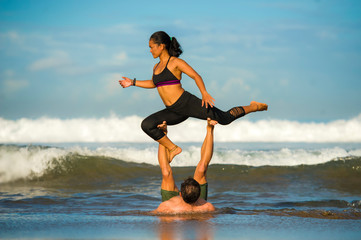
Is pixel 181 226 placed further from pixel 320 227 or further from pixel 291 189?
pixel 291 189

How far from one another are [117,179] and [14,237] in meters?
8.81

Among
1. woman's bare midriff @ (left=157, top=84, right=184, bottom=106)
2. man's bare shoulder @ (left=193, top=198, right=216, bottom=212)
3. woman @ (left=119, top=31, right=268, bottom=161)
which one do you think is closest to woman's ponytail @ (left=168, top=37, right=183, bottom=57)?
woman @ (left=119, top=31, right=268, bottom=161)

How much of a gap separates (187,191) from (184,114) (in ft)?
3.54

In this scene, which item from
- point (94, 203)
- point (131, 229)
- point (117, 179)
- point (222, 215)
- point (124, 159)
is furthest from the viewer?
point (124, 159)

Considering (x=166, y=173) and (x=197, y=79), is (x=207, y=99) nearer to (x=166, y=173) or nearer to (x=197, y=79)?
(x=197, y=79)

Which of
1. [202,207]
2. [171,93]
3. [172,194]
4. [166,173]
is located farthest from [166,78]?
[202,207]

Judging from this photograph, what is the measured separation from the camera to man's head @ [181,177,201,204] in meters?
6.19

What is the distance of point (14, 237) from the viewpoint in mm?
4965

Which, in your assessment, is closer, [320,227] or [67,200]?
[320,227]

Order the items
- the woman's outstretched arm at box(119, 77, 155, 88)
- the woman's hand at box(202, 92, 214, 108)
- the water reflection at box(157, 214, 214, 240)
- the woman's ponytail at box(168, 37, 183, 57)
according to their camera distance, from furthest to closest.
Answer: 1. the woman's outstretched arm at box(119, 77, 155, 88)
2. the woman's ponytail at box(168, 37, 183, 57)
3. the woman's hand at box(202, 92, 214, 108)
4. the water reflection at box(157, 214, 214, 240)

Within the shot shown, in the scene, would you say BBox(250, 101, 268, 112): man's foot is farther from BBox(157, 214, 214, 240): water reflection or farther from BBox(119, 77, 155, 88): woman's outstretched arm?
BBox(157, 214, 214, 240): water reflection


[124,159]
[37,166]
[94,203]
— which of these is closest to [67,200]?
[94,203]

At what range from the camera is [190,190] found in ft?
20.4

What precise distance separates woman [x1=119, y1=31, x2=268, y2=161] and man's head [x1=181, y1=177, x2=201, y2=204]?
87cm
